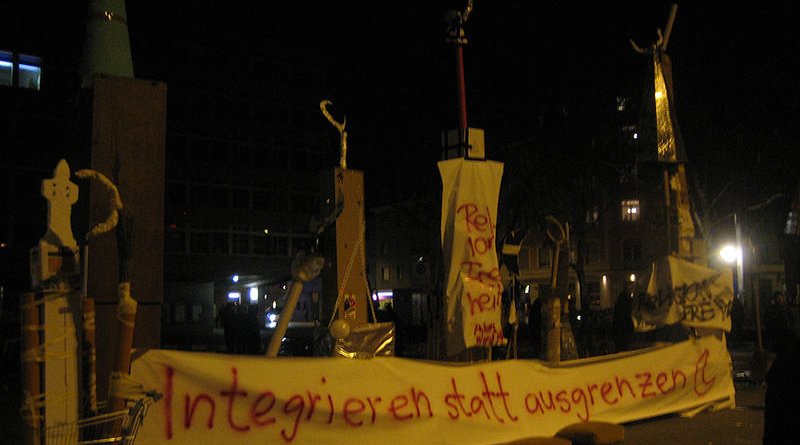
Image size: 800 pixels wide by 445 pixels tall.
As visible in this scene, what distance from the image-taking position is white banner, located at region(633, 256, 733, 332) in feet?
33.6

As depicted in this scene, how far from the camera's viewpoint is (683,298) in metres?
10.3

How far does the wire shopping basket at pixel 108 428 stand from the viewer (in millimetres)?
4316

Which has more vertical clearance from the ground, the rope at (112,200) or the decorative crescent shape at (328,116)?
the decorative crescent shape at (328,116)

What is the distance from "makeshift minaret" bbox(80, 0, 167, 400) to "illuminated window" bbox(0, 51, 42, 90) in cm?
4301

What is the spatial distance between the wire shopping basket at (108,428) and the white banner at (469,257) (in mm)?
3982

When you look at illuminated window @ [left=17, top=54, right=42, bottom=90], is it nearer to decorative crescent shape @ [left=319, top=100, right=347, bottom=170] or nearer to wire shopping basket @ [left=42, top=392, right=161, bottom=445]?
decorative crescent shape @ [left=319, top=100, right=347, bottom=170]

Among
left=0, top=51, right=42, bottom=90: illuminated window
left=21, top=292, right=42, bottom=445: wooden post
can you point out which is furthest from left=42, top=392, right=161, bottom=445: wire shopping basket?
left=0, top=51, right=42, bottom=90: illuminated window

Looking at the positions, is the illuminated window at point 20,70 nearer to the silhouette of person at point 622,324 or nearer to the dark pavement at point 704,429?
the silhouette of person at point 622,324

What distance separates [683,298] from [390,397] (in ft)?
16.5

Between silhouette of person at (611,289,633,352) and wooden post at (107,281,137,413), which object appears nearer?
wooden post at (107,281,137,413)

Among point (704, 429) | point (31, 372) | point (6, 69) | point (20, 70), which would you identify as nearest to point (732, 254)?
point (704, 429)

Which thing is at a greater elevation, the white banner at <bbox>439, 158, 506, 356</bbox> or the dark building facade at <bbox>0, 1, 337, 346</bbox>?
the dark building facade at <bbox>0, 1, 337, 346</bbox>

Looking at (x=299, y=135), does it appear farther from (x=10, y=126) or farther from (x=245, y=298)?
(x=10, y=126)

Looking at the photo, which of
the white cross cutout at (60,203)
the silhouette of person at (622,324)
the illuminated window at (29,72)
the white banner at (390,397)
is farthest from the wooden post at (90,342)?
the illuminated window at (29,72)
